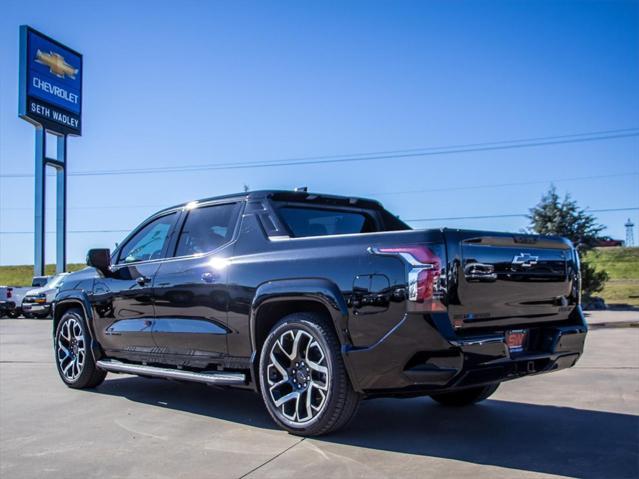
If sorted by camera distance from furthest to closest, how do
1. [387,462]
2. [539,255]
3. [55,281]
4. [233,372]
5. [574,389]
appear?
1. [55,281]
2. [574,389]
3. [233,372]
4. [539,255]
5. [387,462]

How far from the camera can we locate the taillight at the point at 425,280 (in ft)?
13.4

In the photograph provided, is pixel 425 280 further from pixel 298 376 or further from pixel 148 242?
pixel 148 242

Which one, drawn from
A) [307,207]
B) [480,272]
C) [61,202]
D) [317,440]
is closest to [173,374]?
[317,440]

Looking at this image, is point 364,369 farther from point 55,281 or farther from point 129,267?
point 55,281

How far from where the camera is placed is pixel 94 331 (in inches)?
272

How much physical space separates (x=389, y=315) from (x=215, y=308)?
1754mm

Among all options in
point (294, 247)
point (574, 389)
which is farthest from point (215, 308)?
point (574, 389)

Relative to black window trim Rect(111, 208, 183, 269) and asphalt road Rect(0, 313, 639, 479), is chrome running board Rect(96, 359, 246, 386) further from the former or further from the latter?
black window trim Rect(111, 208, 183, 269)

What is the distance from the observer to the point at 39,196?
3259 cm

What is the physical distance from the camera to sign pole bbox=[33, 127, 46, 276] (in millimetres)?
32688

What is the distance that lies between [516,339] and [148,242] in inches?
152

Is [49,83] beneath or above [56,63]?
beneath

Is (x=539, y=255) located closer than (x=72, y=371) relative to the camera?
Yes

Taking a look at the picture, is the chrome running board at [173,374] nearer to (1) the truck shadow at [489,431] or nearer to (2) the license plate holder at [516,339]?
(1) the truck shadow at [489,431]
